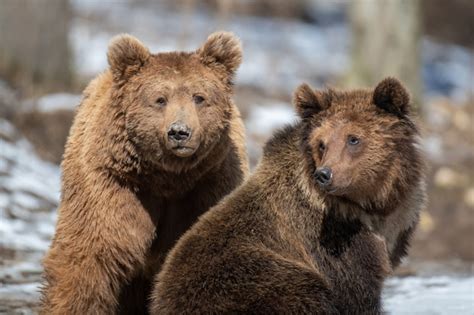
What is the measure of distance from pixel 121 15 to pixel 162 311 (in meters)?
18.2

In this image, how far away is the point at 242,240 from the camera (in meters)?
6.77

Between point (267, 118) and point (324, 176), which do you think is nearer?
point (324, 176)

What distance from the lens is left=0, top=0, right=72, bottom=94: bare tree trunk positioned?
15289 mm

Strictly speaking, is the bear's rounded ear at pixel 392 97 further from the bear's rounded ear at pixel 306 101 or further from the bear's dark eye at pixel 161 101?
the bear's dark eye at pixel 161 101

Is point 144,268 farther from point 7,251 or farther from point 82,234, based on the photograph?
point 7,251

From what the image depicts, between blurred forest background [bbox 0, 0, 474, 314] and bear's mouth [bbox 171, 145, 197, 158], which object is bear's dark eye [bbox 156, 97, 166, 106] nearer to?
bear's mouth [bbox 171, 145, 197, 158]

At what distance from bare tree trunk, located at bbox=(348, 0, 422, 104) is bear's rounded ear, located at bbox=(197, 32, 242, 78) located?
34.0 ft

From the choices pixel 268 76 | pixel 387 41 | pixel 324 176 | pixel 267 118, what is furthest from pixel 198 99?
pixel 268 76

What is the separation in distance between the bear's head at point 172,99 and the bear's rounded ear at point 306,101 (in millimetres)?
641

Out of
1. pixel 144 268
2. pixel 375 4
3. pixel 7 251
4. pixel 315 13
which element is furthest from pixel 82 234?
pixel 315 13

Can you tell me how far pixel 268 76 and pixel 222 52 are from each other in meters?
12.6

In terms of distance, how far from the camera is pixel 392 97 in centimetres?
675

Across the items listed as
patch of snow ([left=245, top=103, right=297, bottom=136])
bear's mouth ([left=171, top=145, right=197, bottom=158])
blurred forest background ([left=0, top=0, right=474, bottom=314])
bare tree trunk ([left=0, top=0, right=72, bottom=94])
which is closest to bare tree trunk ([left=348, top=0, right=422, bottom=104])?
blurred forest background ([left=0, top=0, right=474, bottom=314])

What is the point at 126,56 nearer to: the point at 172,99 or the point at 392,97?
the point at 172,99
